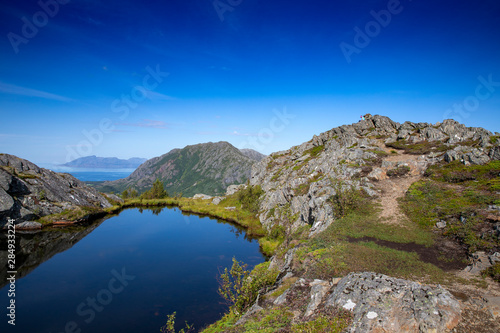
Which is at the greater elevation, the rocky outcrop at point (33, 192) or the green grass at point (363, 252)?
the rocky outcrop at point (33, 192)

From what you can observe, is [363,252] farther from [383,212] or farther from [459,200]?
[459,200]

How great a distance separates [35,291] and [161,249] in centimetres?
1970

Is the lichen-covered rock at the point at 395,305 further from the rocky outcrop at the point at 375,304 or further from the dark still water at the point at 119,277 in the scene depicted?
the dark still water at the point at 119,277

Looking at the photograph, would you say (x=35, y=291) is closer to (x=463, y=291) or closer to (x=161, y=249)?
(x=161, y=249)

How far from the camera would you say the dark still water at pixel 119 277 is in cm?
2389

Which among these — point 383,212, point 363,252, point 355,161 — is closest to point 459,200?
point 383,212

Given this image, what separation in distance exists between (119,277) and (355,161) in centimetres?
4715

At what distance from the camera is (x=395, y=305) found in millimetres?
12828

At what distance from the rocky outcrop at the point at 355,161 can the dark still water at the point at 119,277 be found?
12.7m

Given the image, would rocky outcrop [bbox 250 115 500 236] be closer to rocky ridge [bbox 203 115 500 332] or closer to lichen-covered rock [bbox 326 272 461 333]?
rocky ridge [bbox 203 115 500 332]

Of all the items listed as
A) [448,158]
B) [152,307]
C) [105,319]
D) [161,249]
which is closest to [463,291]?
[152,307]

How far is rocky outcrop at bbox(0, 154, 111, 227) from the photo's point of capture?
50.5 meters

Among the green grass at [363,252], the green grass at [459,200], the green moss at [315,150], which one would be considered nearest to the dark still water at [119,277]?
the green grass at [363,252]

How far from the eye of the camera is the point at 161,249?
45.9m
